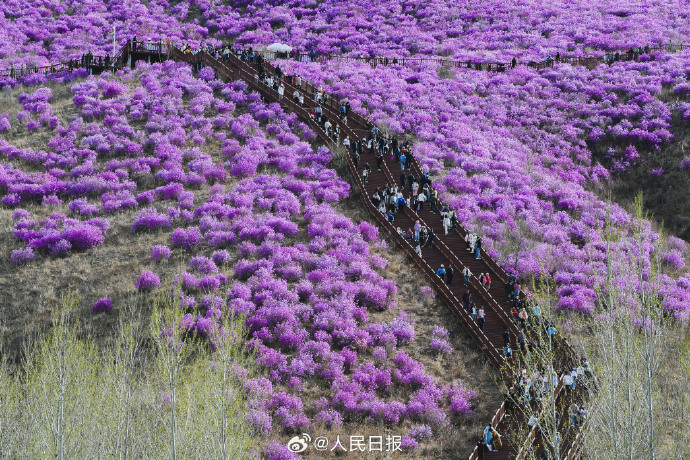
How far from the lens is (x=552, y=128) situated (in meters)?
51.6

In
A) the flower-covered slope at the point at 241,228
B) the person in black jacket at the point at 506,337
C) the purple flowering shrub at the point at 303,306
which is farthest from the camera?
the person in black jacket at the point at 506,337

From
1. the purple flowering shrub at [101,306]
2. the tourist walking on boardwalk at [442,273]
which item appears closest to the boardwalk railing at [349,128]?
the tourist walking on boardwalk at [442,273]

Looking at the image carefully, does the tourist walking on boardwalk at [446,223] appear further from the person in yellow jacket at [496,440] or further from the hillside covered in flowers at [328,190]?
the person in yellow jacket at [496,440]

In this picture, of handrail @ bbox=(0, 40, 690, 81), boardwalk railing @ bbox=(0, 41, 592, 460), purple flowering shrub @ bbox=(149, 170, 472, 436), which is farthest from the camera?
handrail @ bbox=(0, 40, 690, 81)

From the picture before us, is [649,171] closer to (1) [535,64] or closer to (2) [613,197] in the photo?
(2) [613,197]

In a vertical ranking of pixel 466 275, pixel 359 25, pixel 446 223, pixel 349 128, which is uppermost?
pixel 359 25

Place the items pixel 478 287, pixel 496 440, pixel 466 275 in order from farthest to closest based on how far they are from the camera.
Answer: pixel 466 275, pixel 478 287, pixel 496 440

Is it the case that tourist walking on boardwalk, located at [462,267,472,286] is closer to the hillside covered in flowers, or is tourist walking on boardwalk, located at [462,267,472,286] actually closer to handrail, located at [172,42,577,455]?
handrail, located at [172,42,577,455]

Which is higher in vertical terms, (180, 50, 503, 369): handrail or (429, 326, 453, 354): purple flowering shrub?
(180, 50, 503, 369): handrail

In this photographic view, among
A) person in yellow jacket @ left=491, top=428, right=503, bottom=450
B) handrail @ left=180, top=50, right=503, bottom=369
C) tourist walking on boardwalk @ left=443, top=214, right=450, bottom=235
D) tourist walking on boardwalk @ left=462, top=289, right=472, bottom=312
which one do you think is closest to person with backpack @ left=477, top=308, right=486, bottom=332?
handrail @ left=180, top=50, right=503, bottom=369

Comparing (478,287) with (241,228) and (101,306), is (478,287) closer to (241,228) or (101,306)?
(241,228)

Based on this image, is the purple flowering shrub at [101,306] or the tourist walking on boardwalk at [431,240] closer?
the purple flowering shrub at [101,306]

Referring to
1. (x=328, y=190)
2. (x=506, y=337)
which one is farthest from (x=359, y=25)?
(x=506, y=337)

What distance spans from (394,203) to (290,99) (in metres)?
16.9
